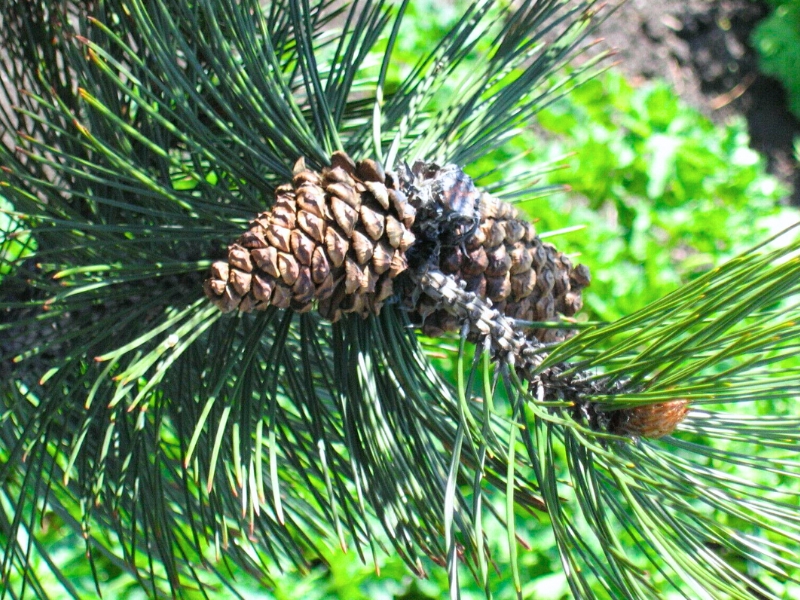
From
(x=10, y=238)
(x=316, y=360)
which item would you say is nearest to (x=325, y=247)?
(x=316, y=360)

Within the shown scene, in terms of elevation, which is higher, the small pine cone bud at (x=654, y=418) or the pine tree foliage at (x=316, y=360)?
the pine tree foliage at (x=316, y=360)

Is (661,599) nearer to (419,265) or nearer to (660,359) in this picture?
(660,359)

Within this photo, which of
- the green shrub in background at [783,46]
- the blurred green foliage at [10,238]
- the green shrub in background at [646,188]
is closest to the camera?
the blurred green foliage at [10,238]

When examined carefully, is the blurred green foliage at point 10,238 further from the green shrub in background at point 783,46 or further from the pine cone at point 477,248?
the green shrub in background at point 783,46

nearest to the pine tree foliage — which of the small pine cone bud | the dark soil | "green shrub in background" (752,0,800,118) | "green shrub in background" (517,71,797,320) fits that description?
the small pine cone bud

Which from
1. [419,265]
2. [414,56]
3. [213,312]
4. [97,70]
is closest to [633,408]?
[419,265]

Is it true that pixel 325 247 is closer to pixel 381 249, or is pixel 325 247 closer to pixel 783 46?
pixel 381 249

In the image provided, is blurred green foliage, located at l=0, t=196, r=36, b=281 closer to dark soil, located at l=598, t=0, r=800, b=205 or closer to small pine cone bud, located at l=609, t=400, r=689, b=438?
small pine cone bud, located at l=609, t=400, r=689, b=438

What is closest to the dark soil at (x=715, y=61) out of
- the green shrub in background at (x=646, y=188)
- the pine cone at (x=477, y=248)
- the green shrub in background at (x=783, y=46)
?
the green shrub in background at (x=783, y=46)
